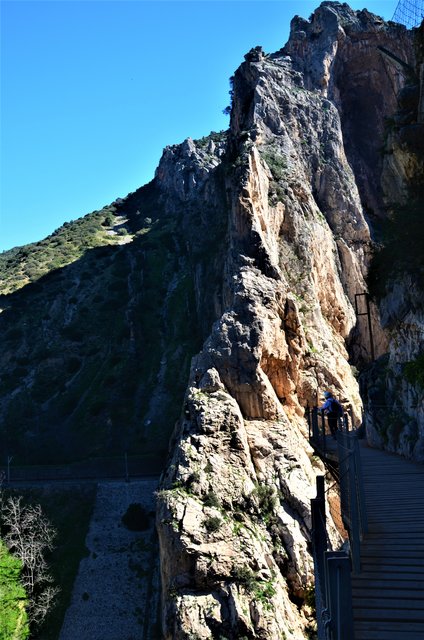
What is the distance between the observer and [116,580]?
3475 centimetres

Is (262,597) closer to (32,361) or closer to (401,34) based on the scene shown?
(32,361)

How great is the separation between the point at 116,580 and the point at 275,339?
17444mm

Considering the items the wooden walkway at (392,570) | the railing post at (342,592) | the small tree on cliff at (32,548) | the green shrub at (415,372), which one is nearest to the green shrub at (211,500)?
the green shrub at (415,372)

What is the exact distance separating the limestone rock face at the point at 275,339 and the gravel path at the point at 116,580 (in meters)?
7.10

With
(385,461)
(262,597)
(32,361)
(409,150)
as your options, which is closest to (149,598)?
(262,597)

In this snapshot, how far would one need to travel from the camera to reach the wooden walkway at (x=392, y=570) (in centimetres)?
488

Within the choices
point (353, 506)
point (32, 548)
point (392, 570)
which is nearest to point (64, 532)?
point (32, 548)

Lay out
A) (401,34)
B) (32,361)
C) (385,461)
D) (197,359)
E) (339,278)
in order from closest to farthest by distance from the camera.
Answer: (385,461) → (197,359) → (339,278) → (401,34) → (32,361)

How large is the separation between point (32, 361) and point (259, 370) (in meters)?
38.3

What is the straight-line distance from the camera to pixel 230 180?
1658 inches

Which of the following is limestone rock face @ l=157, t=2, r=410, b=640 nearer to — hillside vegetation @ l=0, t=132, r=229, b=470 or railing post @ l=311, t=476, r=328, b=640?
hillside vegetation @ l=0, t=132, r=229, b=470

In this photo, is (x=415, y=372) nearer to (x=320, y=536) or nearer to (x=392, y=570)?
(x=392, y=570)

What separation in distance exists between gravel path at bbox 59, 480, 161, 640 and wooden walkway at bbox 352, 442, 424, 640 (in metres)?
26.5

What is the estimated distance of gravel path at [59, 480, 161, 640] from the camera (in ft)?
103
